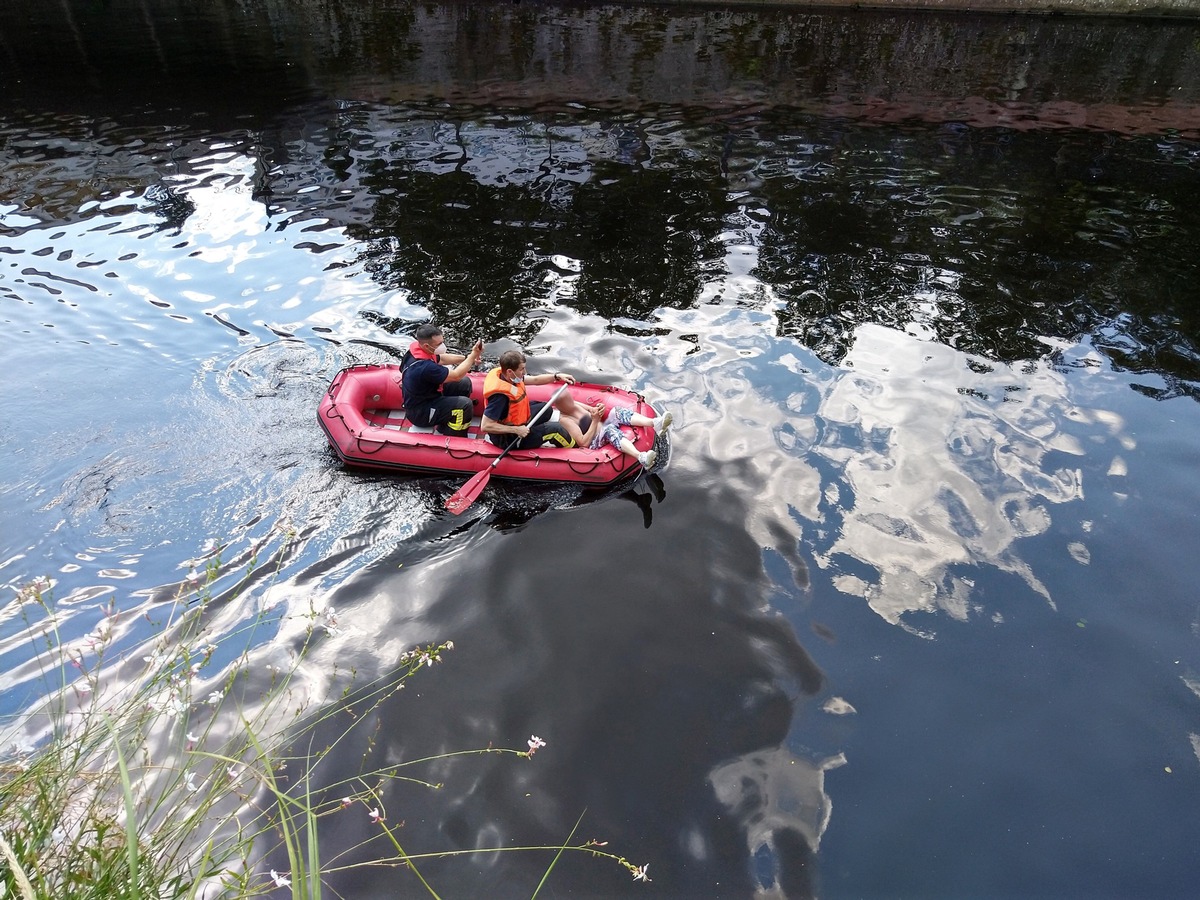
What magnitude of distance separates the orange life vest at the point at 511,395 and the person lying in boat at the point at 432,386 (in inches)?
13.8

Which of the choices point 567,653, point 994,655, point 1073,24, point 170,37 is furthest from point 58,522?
point 1073,24

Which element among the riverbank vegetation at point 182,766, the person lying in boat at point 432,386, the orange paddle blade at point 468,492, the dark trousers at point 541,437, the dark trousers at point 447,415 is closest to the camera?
the riverbank vegetation at point 182,766

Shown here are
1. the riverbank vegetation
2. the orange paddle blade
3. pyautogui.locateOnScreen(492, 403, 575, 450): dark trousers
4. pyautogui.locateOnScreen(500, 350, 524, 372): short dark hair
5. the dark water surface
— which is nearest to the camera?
the riverbank vegetation

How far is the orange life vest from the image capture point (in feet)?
24.5

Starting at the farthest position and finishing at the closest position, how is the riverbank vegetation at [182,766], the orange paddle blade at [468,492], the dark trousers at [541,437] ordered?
the dark trousers at [541,437] < the orange paddle blade at [468,492] < the riverbank vegetation at [182,766]

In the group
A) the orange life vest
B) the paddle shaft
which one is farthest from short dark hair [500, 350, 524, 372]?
the paddle shaft

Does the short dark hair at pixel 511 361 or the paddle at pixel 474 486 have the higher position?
the short dark hair at pixel 511 361

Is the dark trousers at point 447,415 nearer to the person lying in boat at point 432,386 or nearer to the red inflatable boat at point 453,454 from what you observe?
the person lying in boat at point 432,386

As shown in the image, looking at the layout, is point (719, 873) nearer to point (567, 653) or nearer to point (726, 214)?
point (567, 653)

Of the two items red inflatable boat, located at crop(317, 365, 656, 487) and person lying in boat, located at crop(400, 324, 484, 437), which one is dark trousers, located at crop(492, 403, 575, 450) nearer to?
red inflatable boat, located at crop(317, 365, 656, 487)

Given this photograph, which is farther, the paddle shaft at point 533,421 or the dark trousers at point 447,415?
the dark trousers at point 447,415

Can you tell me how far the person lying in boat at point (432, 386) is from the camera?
773 centimetres

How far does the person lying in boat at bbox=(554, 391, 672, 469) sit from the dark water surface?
0.45m

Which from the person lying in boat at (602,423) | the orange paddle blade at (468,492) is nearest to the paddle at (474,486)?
the orange paddle blade at (468,492)
